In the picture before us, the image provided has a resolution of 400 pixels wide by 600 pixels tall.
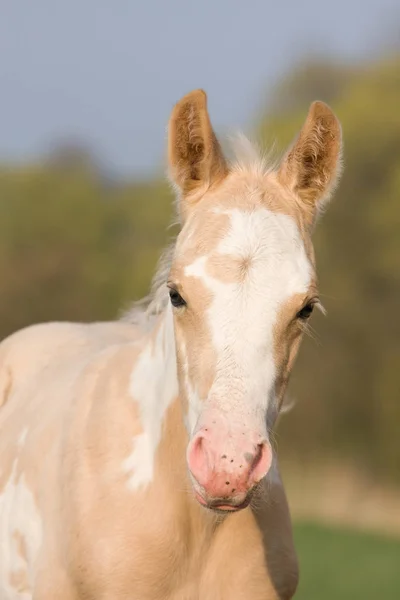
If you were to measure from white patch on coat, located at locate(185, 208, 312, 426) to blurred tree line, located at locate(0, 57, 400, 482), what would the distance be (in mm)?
21914

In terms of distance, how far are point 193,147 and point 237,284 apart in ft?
2.63

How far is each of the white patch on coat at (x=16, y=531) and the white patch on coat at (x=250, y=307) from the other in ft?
4.65

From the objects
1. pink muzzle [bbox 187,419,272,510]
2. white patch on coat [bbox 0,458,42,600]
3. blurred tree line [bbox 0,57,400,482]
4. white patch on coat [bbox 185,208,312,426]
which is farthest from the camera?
blurred tree line [bbox 0,57,400,482]

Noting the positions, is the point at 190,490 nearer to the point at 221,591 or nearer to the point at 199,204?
the point at 221,591

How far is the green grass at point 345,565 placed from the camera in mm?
13438

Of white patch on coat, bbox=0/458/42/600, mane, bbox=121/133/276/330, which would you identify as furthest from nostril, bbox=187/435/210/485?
white patch on coat, bbox=0/458/42/600

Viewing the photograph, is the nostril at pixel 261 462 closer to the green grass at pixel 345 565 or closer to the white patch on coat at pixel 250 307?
the white patch on coat at pixel 250 307

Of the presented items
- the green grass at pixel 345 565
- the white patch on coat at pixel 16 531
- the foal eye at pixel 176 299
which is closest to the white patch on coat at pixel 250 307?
the foal eye at pixel 176 299

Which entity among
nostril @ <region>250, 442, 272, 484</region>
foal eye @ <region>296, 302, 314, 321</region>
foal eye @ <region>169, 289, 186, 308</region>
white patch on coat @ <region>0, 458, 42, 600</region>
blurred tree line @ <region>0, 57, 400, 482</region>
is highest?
foal eye @ <region>169, 289, 186, 308</region>

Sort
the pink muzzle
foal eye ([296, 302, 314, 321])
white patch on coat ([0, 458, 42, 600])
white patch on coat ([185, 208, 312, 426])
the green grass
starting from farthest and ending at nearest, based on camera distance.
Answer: the green grass
white patch on coat ([0, 458, 42, 600])
foal eye ([296, 302, 314, 321])
white patch on coat ([185, 208, 312, 426])
the pink muzzle

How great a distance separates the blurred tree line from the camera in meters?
28.5

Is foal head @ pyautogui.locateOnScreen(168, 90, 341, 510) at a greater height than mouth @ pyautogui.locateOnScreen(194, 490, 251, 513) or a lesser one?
greater

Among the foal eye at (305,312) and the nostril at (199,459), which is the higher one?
the foal eye at (305,312)

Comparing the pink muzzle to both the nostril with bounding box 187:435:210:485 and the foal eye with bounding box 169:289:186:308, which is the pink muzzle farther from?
the foal eye with bounding box 169:289:186:308
